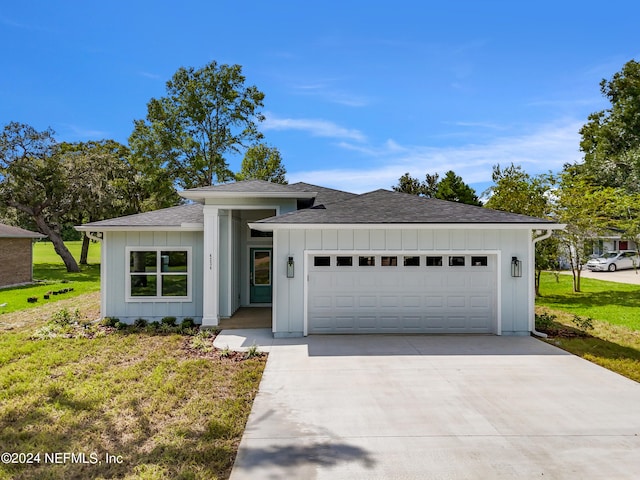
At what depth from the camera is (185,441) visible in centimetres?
433

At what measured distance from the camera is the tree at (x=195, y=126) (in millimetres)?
27828

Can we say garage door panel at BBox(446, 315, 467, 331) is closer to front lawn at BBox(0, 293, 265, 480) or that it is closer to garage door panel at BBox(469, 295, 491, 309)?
garage door panel at BBox(469, 295, 491, 309)

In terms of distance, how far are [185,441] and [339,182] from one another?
29.2 metres

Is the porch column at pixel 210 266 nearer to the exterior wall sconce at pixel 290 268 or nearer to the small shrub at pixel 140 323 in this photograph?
the small shrub at pixel 140 323

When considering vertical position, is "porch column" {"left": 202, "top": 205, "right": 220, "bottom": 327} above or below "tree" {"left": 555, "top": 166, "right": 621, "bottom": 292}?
below

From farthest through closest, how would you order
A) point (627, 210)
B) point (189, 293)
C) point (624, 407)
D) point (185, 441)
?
point (627, 210)
point (189, 293)
point (624, 407)
point (185, 441)

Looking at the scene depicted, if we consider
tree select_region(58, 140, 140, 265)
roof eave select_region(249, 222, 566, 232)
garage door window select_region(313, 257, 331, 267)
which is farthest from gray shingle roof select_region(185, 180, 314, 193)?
tree select_region(58, 140, 140, 265)

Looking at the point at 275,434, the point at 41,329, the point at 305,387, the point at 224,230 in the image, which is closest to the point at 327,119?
the point at 224,230

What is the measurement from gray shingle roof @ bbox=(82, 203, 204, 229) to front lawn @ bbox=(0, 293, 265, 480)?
3.26m

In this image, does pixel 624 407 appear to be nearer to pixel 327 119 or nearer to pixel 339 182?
pixel 327 119

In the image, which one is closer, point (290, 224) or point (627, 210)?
point (290, 224)

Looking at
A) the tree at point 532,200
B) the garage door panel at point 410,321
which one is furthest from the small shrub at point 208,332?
the tree at point 532,200

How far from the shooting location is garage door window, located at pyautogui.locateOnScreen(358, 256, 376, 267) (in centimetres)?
942

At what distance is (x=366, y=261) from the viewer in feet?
31.0
